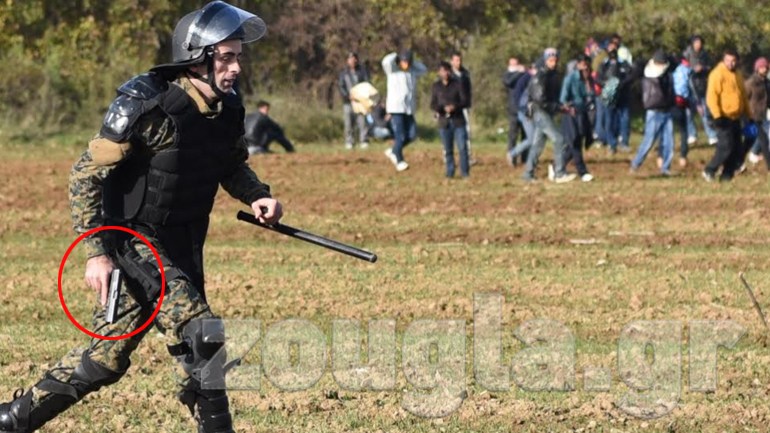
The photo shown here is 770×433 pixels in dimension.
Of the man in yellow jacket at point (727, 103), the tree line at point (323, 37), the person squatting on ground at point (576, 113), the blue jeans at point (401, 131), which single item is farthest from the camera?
the tree line at point (323, 37)

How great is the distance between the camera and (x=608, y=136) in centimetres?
2705

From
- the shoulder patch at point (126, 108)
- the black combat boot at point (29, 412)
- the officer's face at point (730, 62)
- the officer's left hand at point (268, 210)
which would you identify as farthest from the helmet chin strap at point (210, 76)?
the officer's face at point (730, 62)

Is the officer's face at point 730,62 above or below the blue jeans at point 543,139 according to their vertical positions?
above

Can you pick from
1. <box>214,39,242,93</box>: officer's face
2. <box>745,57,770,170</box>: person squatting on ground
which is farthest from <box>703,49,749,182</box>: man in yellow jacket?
<box>214,39,242,93</box>: officer's face

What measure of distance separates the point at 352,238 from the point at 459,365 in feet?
23.2

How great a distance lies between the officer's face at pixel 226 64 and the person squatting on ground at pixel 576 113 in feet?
49.2

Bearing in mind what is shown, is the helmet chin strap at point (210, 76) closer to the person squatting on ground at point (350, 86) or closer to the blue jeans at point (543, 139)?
the blue jeans at point (543, 139)

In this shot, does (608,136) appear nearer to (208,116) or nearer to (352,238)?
(352,238)

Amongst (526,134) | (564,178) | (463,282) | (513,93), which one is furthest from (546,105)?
(463,282)

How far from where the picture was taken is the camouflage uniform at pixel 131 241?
21.0 ft

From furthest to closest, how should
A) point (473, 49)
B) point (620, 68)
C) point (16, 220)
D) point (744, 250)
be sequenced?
1. point (473, 49)
2. point (620, 68)
3. point (16, 220)
4. point (744, 250)

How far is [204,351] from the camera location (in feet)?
21.1

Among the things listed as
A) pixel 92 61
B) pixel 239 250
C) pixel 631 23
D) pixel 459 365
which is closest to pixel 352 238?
pixel 239 250

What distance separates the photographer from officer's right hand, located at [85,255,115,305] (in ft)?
20.8
